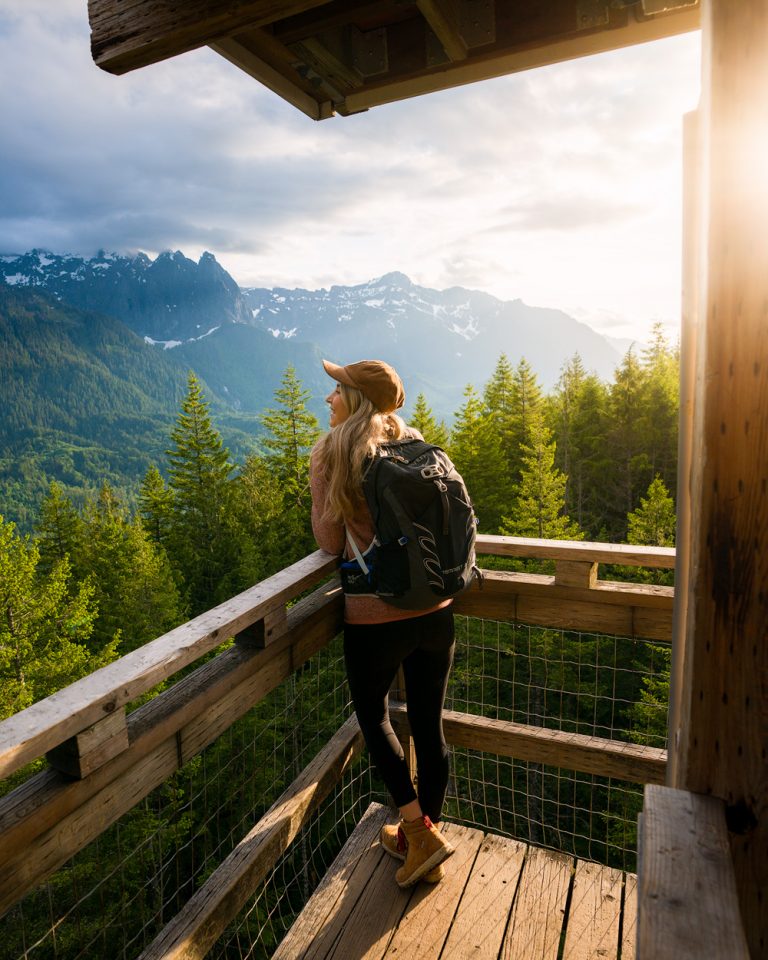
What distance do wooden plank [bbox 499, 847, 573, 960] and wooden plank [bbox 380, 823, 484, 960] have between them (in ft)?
0.66

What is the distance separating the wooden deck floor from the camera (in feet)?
6.96

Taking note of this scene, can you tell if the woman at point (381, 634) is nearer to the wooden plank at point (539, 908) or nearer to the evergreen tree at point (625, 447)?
the wooden plank at point (539, 908)

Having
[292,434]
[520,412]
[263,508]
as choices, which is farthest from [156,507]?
[520,412]

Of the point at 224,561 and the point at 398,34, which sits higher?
the point at 398,34

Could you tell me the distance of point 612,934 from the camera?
2.19 metres

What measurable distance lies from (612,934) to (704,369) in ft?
7.00

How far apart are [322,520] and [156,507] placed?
35113 mm

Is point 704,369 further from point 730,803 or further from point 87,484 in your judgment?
point 87,484

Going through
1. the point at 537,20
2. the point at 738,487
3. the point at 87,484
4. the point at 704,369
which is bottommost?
the point at 87,484

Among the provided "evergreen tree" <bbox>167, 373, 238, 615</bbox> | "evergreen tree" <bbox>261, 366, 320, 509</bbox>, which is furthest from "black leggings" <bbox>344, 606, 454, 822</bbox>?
"evergreen tree" <bbox>167, 373, 238, 615</bbox>

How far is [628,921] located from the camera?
225 cm

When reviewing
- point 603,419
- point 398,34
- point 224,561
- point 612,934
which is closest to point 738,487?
point 398,34

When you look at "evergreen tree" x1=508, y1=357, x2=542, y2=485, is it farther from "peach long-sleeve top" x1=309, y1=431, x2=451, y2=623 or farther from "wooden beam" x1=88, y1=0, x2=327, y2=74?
"wooden beam" x1=88, y1=0, x2=327, y2=74

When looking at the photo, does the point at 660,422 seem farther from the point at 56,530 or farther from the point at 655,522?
the point at 56,530
